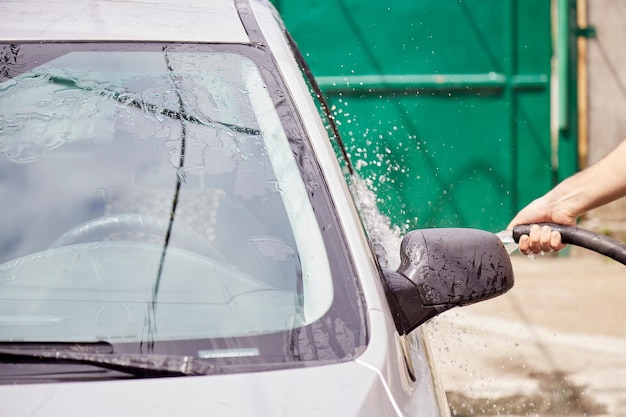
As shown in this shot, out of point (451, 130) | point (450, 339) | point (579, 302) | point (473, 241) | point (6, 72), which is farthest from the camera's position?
point (451, 130)

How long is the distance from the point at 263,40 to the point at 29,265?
33.6 inches

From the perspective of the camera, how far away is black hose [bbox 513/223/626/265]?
7.36ft

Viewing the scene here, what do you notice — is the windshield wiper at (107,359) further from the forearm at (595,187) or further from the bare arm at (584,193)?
the forearm at (595,187)

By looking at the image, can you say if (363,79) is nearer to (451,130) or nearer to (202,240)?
(451,130)

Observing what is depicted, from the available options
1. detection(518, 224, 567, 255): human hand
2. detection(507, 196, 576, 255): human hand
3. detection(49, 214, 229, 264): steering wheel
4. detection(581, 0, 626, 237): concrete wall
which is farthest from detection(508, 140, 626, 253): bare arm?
detection(581, 0, 626, 237): concrete wall

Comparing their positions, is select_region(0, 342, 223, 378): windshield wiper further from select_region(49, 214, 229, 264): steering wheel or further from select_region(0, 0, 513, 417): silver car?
select_region(49, 214, 229, 264): steering wheel

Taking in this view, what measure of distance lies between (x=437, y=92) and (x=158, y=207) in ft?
17.2

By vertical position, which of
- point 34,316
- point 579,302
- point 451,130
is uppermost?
point 34,316

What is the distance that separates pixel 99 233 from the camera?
215cm

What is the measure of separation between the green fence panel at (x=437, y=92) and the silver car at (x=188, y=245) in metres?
4.52

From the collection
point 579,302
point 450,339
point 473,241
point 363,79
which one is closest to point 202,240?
point 473,241

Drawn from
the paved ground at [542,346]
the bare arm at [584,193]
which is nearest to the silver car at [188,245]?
the bare arm at [584,193]

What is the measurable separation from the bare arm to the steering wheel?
1.11 meters

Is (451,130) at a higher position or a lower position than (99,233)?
lower
